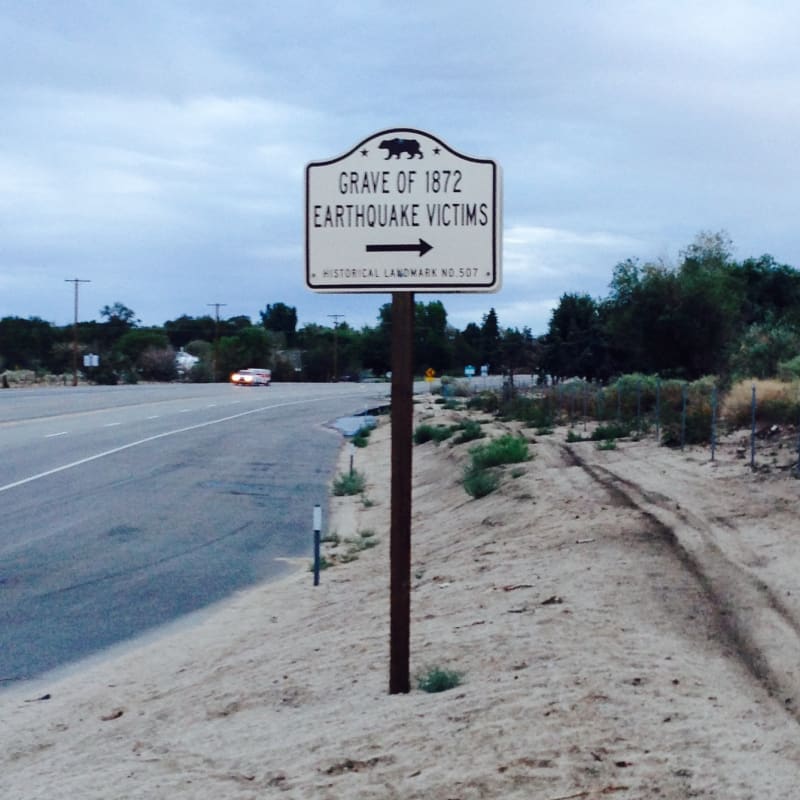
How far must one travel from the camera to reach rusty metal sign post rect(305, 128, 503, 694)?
6512 mm

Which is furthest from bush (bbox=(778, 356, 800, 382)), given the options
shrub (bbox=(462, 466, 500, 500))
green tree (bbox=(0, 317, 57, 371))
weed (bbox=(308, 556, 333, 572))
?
green tree (bbox=(0, 317, 57, 371))

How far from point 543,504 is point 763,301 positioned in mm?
43511

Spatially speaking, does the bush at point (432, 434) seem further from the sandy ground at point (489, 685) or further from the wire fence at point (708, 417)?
the sandy ground at point (489, 685)

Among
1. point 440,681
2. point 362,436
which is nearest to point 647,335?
point 362,436

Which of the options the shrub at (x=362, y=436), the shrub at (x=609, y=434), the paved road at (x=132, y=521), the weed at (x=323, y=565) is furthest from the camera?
the shrub at (x=362, y=436)

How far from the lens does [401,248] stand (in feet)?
21.5

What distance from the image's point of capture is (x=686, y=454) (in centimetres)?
2127

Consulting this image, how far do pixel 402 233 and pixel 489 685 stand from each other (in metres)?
2.40

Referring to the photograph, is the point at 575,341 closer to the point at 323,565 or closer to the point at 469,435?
Result: the point at 469,435

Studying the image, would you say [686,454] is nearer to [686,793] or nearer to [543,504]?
[543,504]

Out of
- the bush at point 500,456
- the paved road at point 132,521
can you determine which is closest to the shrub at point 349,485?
the paved road at point 132,521

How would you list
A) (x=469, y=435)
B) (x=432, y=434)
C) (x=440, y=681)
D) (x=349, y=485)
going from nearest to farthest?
(x=440, y=681) < (x=349, y=485) < (x=469, y=435) < (x=432, y=434)

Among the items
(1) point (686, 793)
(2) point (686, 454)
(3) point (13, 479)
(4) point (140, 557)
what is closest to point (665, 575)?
(1) point (686, 793)

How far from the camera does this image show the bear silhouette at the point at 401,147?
653cm
